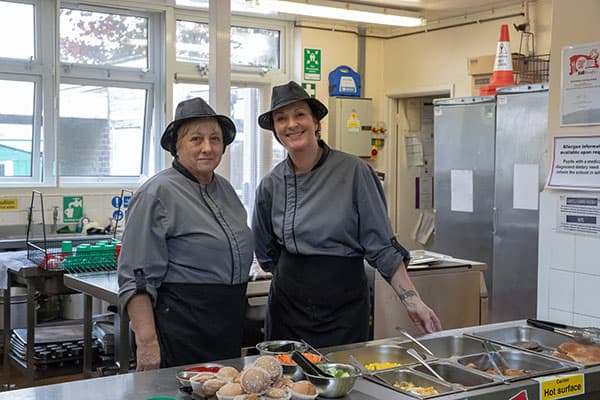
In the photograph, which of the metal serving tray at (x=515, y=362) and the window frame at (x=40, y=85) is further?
the window frame at (x=40, y=85)

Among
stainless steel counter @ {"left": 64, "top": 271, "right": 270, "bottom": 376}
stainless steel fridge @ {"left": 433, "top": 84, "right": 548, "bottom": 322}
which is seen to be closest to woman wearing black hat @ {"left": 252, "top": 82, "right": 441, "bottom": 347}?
stainless steel counter @ {"left": 64, "top": 271, "right": 270, "bottom": 376}

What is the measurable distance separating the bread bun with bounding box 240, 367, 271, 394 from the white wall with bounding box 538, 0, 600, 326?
1479 mm

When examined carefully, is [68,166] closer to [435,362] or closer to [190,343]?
[190,343]

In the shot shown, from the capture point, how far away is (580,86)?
2779 millimetres

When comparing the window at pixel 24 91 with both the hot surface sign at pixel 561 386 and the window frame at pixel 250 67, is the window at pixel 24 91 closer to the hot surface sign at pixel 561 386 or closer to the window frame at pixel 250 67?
the window frame at pixel 250 67

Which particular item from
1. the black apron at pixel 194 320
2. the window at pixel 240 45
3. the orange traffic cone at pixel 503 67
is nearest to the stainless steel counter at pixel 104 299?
the black apron at pixel 194 320

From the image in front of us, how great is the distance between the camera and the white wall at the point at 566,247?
108 inches

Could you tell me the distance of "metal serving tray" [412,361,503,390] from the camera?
6.65 ft

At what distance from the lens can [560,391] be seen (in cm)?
206

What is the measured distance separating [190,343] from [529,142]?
11.3 feet

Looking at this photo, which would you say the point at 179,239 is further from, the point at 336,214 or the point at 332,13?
the point at 332,13

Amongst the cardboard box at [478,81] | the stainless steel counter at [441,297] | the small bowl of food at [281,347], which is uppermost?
the cardboard box at [478,81]

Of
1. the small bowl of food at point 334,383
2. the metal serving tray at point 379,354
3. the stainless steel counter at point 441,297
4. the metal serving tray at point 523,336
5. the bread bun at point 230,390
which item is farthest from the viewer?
the stainless steel counter at point 441,297

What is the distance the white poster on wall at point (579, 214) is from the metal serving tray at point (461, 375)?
2.95ft
